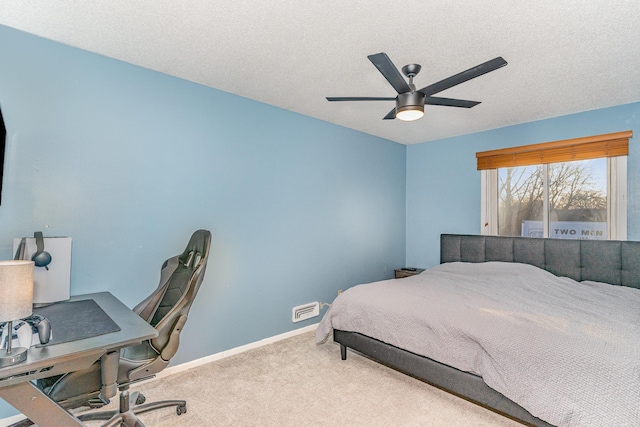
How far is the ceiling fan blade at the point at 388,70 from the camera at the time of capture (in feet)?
5.76

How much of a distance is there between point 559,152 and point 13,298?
4.52 meters

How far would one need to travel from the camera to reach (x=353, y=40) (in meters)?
2.06

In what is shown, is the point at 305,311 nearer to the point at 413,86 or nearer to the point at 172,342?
the point at 172,342

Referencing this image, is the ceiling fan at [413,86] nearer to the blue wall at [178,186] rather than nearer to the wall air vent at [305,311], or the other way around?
the blue wall at [178,186]

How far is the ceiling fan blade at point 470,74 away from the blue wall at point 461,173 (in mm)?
2304

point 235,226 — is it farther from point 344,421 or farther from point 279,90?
point 344,421

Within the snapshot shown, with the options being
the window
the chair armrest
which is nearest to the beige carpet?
the chair armrest

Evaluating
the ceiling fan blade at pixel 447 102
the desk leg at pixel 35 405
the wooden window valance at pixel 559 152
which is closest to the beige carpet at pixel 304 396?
the desk leg at pixel 35 405

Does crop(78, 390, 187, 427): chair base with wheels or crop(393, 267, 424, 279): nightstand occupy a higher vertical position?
crop(393, 267, 424, 279): nightstand

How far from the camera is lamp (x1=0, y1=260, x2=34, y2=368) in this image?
113cm

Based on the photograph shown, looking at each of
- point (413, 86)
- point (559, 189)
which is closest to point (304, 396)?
point (413, 86)

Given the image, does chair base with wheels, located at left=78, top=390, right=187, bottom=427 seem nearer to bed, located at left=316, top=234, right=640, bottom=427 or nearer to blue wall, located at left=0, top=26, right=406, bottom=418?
blue wall, located at left=0, top=26, right=406, bottom=418

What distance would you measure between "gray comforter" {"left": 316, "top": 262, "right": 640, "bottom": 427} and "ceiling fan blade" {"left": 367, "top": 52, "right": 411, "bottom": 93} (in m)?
1.57

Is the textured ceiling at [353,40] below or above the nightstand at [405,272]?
above
